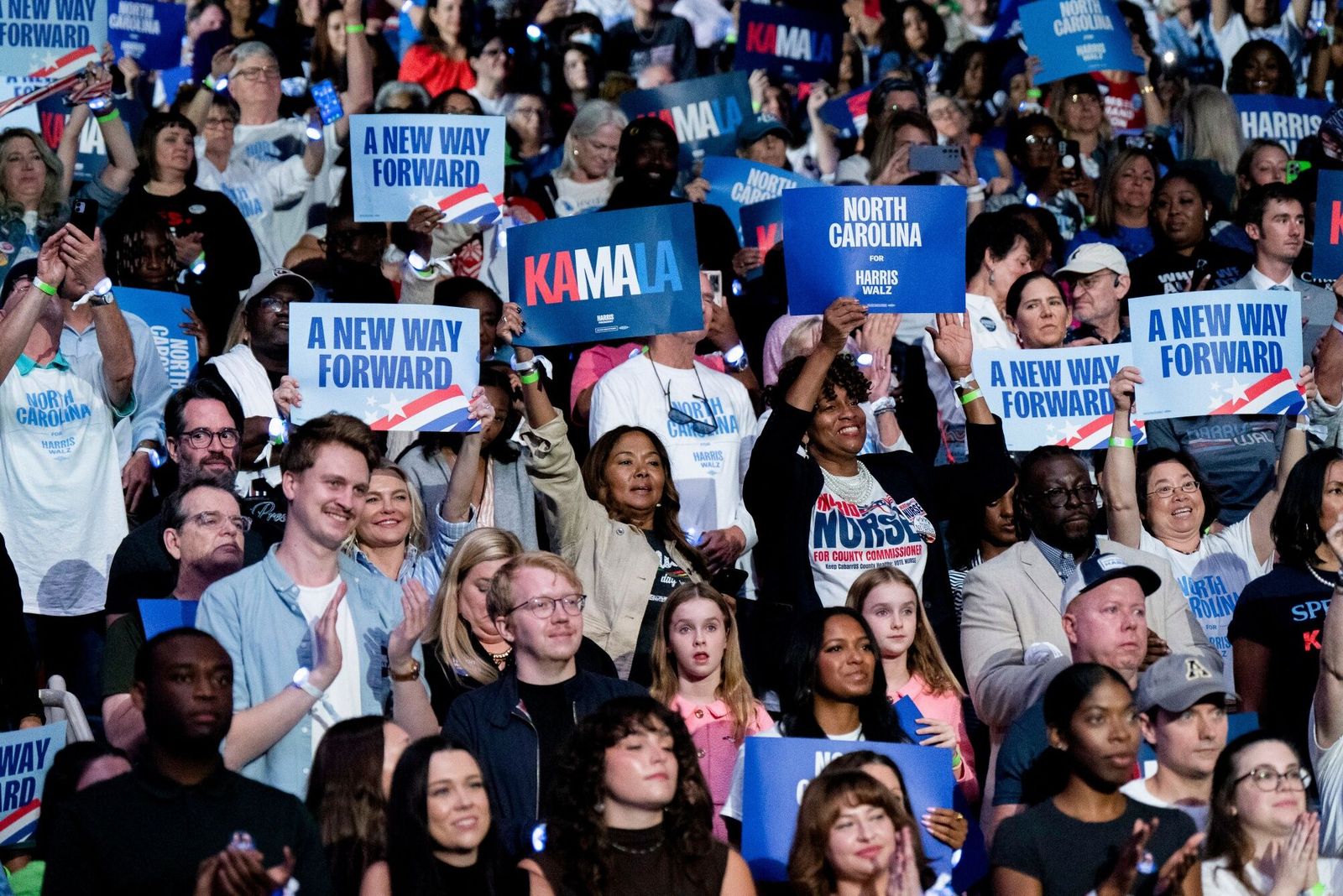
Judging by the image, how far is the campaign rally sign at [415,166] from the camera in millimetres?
8750

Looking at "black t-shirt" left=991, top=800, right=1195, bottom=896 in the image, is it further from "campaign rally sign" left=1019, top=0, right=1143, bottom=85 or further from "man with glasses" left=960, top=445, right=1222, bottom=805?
"campaign rally sign" left=1019, top=0, right=1143, bottom=85

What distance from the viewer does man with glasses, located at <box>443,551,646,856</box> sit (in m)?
5.93

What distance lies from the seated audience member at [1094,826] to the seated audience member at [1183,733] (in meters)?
0.11

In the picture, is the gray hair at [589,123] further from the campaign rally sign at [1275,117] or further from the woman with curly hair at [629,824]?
the woman with curly hair at [629,824]

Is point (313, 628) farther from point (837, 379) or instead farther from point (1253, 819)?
point (1253, 819)

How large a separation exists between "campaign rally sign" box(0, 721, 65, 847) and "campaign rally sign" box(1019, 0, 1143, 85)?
7.48 metres

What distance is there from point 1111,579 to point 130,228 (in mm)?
4403

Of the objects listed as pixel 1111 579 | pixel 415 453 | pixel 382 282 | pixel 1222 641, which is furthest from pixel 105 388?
pixel 1222 641

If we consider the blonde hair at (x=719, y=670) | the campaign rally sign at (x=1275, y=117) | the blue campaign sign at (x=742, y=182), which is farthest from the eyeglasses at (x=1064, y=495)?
the campaign rally sign at (x=1275, y=117)

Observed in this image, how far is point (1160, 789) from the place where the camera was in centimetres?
595

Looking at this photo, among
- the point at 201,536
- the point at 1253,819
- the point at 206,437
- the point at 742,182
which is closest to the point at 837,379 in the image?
the point at 206,437

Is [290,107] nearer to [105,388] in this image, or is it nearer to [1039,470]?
[105,388]

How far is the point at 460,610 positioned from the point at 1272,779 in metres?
2.50

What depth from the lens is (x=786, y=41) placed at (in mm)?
12531
